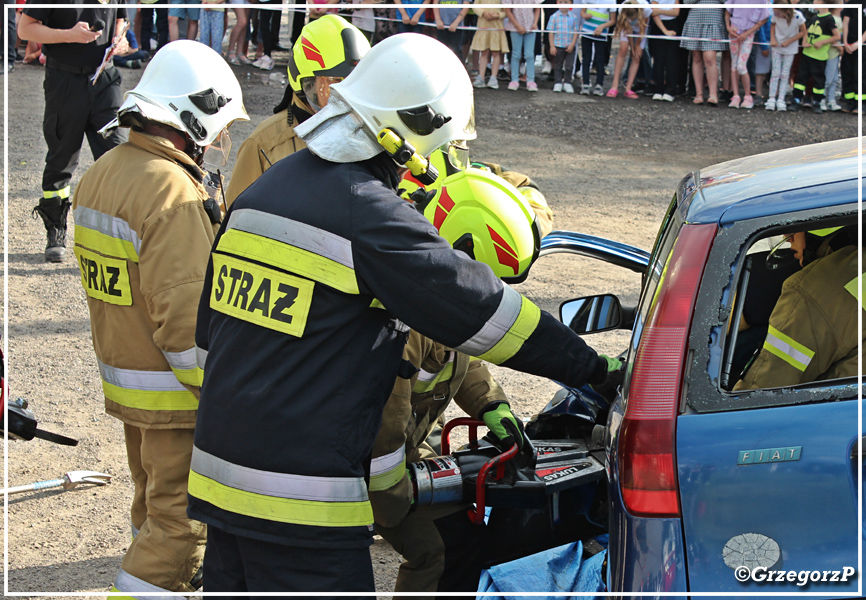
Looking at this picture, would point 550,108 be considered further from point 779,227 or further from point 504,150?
point 779,227

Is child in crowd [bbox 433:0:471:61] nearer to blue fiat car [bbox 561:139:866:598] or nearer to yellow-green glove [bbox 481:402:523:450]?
yellow-green glove [bbox 481:402:523:450]

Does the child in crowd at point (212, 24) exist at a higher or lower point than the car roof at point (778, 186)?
lower

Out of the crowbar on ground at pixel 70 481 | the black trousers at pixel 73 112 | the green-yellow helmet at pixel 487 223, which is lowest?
the crowbar on ground at pixel 70 481

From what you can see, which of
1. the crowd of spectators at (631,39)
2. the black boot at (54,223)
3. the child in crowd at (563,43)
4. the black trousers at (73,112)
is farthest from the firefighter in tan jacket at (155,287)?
the child in crowd at (563,43)

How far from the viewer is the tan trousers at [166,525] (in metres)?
3.01

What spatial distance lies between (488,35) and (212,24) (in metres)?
3.87

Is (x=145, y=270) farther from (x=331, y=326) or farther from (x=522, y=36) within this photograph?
(x=522, y=36)

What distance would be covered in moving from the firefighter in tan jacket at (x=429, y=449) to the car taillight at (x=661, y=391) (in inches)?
31.9

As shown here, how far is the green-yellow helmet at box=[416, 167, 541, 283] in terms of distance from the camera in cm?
290

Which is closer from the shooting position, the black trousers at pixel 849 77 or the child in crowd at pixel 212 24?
the child in crowd at pixel 212 24

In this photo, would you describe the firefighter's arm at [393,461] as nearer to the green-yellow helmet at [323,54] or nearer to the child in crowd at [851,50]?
the green-yellow helmet at [323,54]

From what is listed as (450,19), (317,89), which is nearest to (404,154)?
(317,89)

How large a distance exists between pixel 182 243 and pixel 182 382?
450mm

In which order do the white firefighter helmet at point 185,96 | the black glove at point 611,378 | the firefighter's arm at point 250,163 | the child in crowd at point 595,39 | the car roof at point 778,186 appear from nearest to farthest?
the car roof at point 778,186
the black glove at point 611,378
the white firefighter helmet at point 185,96
the firefighter's arm at point 250,163
the child in crowd at point 595,39
